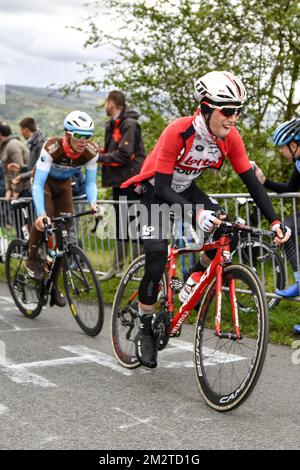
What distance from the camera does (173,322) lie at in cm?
477

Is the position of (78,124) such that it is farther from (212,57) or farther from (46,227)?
(212,57)

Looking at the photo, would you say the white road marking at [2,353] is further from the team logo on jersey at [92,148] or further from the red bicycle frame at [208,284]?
the team logo on jersey at [92,148]

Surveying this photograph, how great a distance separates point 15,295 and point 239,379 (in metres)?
4.09

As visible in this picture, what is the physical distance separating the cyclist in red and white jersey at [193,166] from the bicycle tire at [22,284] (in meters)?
2.47

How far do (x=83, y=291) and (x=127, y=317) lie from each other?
1.15 m

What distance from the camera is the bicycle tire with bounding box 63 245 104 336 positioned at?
6.21 m

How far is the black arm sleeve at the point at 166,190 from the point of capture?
445 centimetres

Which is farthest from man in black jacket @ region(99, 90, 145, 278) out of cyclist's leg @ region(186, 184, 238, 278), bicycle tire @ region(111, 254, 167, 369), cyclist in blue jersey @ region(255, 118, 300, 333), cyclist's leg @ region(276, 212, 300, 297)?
cyclist's leg @ region(186, 184, 238, 278)

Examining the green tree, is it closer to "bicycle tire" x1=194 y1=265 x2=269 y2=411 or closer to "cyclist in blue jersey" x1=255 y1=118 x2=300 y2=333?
"cyclist in blue jersey" x1=255 y1=118 x2=300 y2=333

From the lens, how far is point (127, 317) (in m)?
5.34

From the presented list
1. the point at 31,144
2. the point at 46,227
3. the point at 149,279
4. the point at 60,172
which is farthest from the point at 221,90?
the point at 31,144

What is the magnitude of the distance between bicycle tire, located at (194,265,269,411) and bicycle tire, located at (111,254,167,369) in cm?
90
